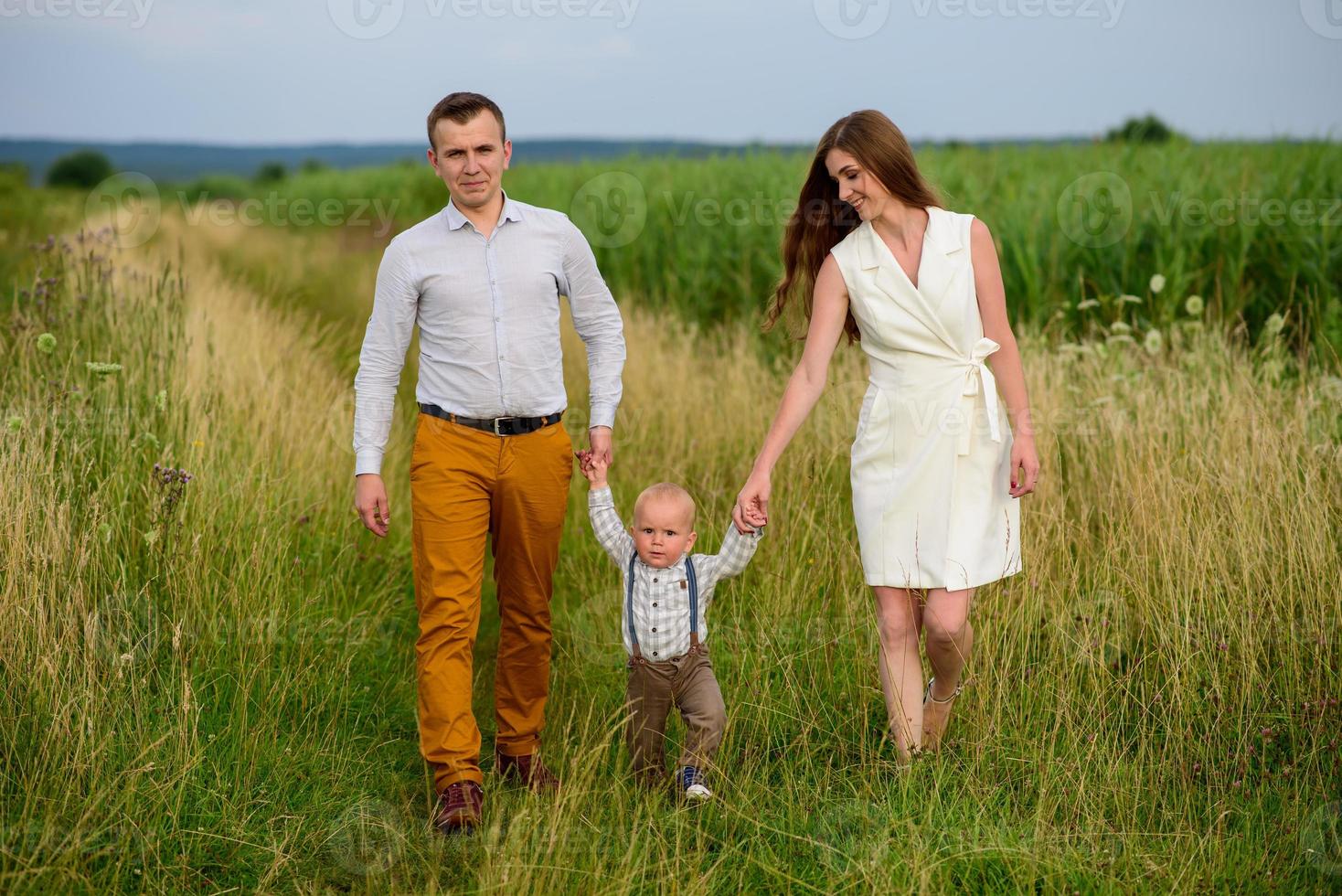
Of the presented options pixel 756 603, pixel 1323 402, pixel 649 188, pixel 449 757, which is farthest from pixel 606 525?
pixel 649 188

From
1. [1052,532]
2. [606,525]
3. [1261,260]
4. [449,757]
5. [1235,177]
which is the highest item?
[1235,177]

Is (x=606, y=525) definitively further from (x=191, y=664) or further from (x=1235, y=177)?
(x=1235, y=177)

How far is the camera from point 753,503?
10.9ft

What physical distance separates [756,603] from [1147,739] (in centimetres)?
157

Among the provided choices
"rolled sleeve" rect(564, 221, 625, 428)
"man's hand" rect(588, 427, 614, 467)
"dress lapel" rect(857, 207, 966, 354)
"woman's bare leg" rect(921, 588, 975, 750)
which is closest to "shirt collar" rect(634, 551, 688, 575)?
"man's hand" rect(588, 427, 614, 467)

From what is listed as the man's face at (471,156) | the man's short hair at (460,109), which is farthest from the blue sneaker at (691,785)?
the man's short hair at (460,109)

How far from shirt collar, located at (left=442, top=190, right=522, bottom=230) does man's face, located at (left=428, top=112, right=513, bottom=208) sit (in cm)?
5

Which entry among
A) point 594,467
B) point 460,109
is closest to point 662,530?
point 594,467

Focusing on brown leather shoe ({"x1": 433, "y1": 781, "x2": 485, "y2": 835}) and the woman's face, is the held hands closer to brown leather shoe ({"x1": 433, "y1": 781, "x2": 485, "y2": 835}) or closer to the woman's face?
brown leather shoe ({"x1": 433, "y1": 781, "x2": 485, "y2": 835})

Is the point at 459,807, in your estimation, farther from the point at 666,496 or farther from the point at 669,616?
the point at 666,496

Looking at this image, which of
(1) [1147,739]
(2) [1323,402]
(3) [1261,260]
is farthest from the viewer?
(3) [1261,260]

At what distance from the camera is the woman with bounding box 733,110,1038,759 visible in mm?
3445

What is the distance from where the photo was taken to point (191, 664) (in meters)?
4.01

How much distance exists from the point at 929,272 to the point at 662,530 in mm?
1135
